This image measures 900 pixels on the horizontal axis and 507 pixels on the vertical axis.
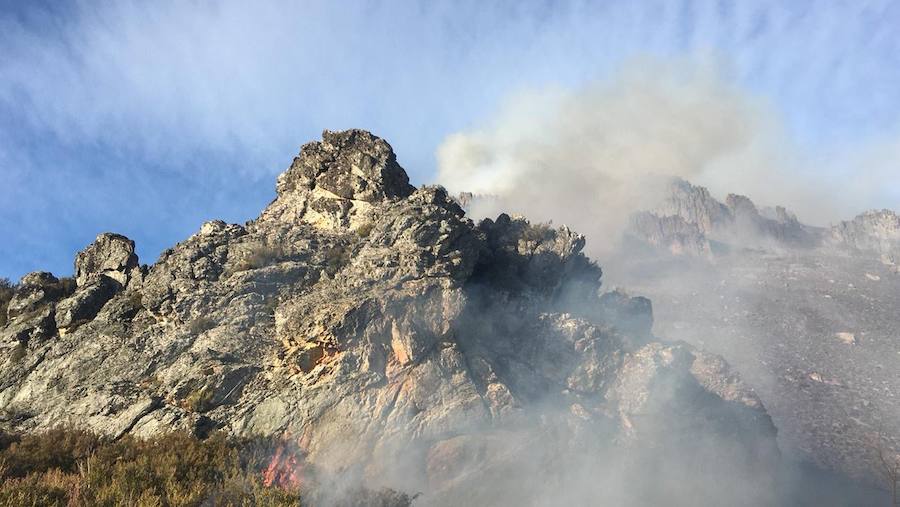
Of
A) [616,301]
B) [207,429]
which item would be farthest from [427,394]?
[616,301]

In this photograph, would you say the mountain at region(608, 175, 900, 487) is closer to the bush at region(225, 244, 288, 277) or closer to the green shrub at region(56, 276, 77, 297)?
the bush at region(225, 244, 288, 277)

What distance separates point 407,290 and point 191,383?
8.75 meters

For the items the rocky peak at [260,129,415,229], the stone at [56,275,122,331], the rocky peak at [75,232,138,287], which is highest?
the rocky peak at [260,129,415,229]

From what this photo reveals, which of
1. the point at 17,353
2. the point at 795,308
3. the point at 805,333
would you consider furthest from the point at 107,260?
the point at 795,308

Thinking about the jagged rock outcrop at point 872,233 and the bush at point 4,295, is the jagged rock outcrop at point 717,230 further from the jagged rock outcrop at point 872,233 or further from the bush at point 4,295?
the bush at point 4,295

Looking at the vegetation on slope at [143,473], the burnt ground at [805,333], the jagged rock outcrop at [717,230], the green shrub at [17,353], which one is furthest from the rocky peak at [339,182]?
the jagged rock outcrop at [717,230]

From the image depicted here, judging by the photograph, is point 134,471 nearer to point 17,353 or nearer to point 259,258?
point 259,258

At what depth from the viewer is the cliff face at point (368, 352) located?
18.2 m

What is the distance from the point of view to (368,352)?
19.2m

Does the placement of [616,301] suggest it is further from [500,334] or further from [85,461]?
[85,461]

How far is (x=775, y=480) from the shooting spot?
2714cm

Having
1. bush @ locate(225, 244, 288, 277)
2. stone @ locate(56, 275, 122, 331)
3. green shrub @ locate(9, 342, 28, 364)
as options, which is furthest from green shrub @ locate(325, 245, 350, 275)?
green shrub @ locate(9, 342, 28, 364)

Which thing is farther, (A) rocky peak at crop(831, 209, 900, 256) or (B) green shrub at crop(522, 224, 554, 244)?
(A) rocky peak at crop(831, 209, 900, 256)

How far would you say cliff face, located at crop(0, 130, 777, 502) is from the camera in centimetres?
1823
